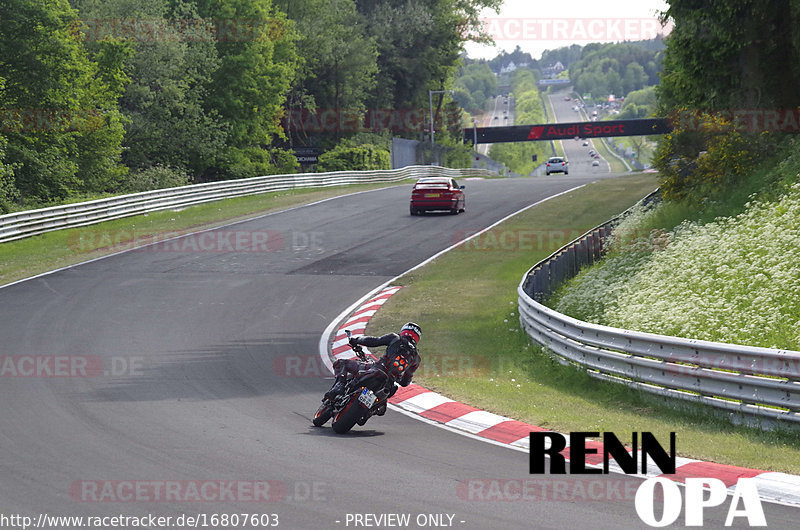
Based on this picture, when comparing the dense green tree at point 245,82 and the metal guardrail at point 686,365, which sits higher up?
the dense green tree at point 245,82

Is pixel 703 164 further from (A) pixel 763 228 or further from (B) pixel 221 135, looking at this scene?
(B) pixel 221 135

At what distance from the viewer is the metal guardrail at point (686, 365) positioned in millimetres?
9797

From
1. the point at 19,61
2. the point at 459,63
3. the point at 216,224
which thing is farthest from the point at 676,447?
the point at 459,63

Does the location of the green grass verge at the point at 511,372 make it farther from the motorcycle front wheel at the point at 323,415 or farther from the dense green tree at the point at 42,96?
the dense green tree at the point at 42,96

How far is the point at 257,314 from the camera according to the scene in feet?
60.3

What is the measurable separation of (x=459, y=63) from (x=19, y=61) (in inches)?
2256

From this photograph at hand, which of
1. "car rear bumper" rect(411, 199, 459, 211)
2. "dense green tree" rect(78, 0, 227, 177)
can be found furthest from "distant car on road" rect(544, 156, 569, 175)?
"car rear bumper" rect(411, 199, 459, 211)

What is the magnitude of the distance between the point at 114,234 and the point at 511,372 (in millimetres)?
19768

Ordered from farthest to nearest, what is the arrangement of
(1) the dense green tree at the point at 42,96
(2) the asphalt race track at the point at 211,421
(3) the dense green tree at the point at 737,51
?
(1) the dense green tree at the point at 42,96, (3) the dense green tree at the point at 737,51, (2) the asphalt race track at the point at 211,421

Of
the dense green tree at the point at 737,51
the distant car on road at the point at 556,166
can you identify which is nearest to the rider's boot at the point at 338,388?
the dense green tree at the point at 737,51

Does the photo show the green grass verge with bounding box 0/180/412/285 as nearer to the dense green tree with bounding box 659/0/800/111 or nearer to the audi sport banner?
the dense green tree with bounding box 659/0/800/111

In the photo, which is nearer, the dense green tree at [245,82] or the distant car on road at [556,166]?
the dense green tree at [245,82]

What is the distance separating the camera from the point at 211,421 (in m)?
10.4

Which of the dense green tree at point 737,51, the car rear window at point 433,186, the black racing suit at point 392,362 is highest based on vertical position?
the dense green tree at point 737,51
